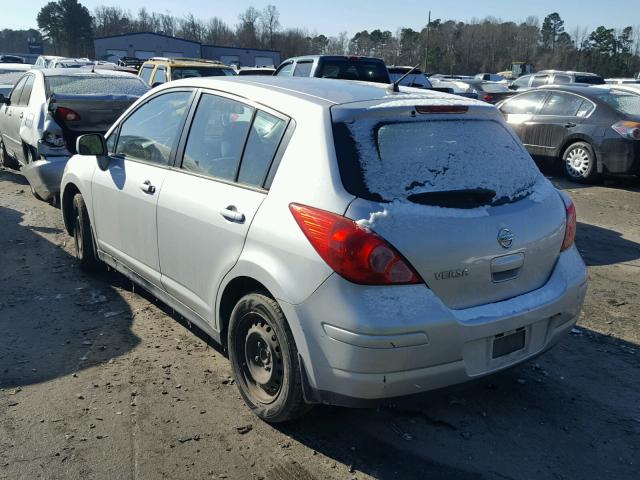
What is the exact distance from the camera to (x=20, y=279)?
18.3ft

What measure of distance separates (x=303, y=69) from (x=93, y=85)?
470cm

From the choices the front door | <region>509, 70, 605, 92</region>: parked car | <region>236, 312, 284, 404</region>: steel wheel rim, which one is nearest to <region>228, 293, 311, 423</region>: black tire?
<region>236, 312, 284, 404</region>: steel wheel rim

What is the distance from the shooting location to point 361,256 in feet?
8.84

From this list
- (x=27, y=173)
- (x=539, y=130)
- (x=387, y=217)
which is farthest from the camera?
(x=539, y=130)

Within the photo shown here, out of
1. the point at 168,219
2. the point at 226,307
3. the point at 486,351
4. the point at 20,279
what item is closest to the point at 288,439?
the point at 226,307

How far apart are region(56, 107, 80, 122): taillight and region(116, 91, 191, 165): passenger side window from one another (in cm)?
328

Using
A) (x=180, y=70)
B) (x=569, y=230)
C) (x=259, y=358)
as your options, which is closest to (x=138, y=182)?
(x=259, y=358)

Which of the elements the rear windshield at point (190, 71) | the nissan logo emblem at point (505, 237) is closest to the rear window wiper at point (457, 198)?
the nissan logo emblem at point (505, 237)

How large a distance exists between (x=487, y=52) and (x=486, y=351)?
92.5 m

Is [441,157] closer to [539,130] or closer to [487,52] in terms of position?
[539,130]

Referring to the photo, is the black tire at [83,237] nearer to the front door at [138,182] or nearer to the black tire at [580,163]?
the front door at [138,182]

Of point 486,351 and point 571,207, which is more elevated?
point 571,207

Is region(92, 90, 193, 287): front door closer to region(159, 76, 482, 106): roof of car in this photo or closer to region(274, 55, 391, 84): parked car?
region(159, 76, 482, 106): roof of car

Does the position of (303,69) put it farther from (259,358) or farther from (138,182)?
(259,358)
